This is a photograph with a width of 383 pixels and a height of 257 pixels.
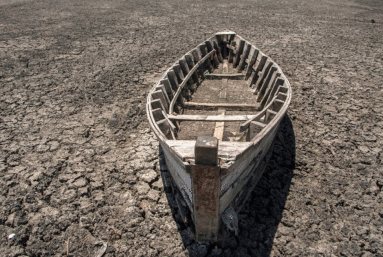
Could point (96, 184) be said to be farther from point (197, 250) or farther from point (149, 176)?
point (197, 250)

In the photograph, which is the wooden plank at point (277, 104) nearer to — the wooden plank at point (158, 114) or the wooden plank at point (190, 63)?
the wooden plank at point (158, 114)

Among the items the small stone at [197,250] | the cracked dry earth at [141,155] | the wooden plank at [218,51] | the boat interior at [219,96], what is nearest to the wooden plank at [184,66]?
the boat interior at [219,96]

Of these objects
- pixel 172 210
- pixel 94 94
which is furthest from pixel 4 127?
pixel 172 210

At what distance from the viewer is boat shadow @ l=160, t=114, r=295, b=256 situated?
3.63 m

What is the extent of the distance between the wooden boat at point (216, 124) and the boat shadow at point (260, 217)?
0.58 ft

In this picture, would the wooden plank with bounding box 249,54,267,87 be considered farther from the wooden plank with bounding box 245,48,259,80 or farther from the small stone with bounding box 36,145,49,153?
the small stone with bounding box 36,145,49,153

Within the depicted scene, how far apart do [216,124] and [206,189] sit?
3056mm

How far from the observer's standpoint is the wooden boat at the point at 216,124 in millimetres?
2975

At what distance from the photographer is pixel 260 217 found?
405cm

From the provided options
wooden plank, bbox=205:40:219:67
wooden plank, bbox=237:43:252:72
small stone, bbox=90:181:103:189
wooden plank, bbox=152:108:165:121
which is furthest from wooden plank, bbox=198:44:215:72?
small stone, bbox=90:181:103:189

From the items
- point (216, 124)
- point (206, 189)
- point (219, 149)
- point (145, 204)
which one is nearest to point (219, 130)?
→ point (216, 124)

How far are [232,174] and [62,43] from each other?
11.6m

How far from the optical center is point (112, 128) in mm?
6270

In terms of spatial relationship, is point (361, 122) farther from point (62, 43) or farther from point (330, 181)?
point (62, 43)
